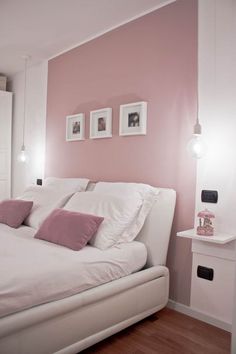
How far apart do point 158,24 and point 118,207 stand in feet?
5.22

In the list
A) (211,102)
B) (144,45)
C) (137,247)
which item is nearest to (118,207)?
(137,247)

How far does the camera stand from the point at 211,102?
224cm

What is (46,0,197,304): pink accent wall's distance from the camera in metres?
2.41

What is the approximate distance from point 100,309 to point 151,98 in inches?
68.3

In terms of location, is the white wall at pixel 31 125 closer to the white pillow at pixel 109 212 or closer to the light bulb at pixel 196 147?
the white pillow at pixel 109 212

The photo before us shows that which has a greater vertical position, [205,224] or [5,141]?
[5,141]

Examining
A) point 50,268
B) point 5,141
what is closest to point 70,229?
point 50,268

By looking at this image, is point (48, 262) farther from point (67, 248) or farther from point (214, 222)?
point (214, 222)

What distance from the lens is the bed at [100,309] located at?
1530mm

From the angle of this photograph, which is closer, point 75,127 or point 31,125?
point 75,127

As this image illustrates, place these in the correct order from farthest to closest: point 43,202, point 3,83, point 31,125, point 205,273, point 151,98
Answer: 1. point 3,83
2. point 31,125
3. point 43,202
4. point 151,98
5. point 205,273

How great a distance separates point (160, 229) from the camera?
2396 mm

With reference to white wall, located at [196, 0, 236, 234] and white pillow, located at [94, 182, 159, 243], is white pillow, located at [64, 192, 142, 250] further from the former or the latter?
white wall, located at [196, 0, 236, 234]

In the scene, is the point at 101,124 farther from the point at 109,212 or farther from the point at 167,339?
the point at 167,339
